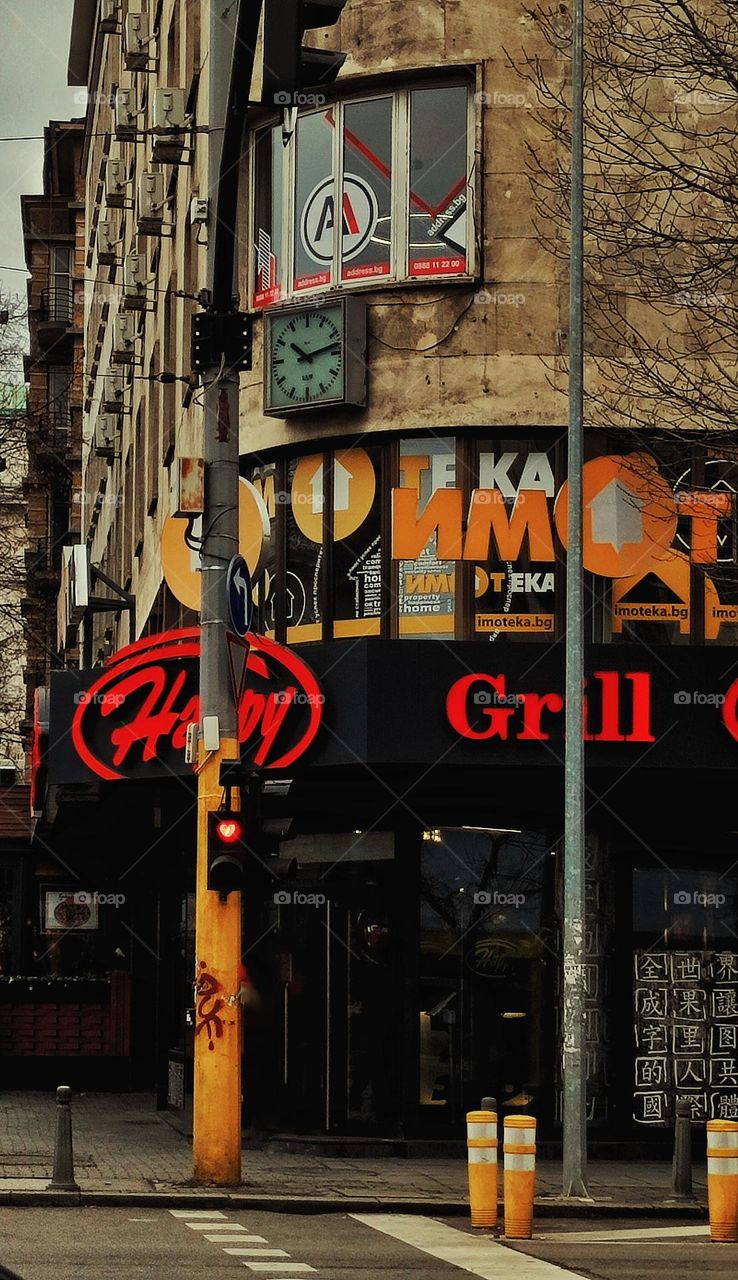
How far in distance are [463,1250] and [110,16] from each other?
32014 mm

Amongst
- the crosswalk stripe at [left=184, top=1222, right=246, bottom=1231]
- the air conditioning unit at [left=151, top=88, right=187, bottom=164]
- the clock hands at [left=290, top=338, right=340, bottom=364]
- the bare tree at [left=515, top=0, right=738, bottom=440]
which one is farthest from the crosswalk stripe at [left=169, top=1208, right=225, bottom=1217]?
the air conditioning unit at [left=151, top=88, right=187, bottom=164]

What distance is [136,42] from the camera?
31438mm

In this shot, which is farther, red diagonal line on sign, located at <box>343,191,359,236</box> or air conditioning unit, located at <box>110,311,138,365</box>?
air conditioning unit, located at <box>110,311,138,365</box>

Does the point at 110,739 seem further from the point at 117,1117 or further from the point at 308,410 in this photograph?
the point at 117,1117

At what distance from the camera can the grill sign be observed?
20422mm

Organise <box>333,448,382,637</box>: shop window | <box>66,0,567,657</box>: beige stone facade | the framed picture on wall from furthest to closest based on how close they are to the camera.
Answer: the framed picture on wall < <box>333,448,382,637</box>: shop window < <box>66,0,567,657</box>: beige stone facade

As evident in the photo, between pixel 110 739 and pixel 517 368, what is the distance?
18.2 feet

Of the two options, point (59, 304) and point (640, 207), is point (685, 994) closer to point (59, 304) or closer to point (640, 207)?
point (640, 207)

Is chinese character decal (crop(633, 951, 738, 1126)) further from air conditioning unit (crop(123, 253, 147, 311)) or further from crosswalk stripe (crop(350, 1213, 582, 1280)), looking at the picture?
air conditioning unit (crop(123, 253, 147, 311))

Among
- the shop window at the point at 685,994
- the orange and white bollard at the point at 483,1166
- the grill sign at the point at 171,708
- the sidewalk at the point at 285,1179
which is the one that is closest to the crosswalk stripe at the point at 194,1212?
the sidewalk at the point at 285,1179

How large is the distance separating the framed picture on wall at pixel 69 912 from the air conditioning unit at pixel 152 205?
10744 millimetres

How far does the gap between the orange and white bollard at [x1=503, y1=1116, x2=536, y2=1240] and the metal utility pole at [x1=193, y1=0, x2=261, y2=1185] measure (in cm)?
318

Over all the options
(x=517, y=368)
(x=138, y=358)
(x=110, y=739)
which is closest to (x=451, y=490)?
(x=517, y=368)

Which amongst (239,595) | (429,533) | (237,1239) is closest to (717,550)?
(429,533)
